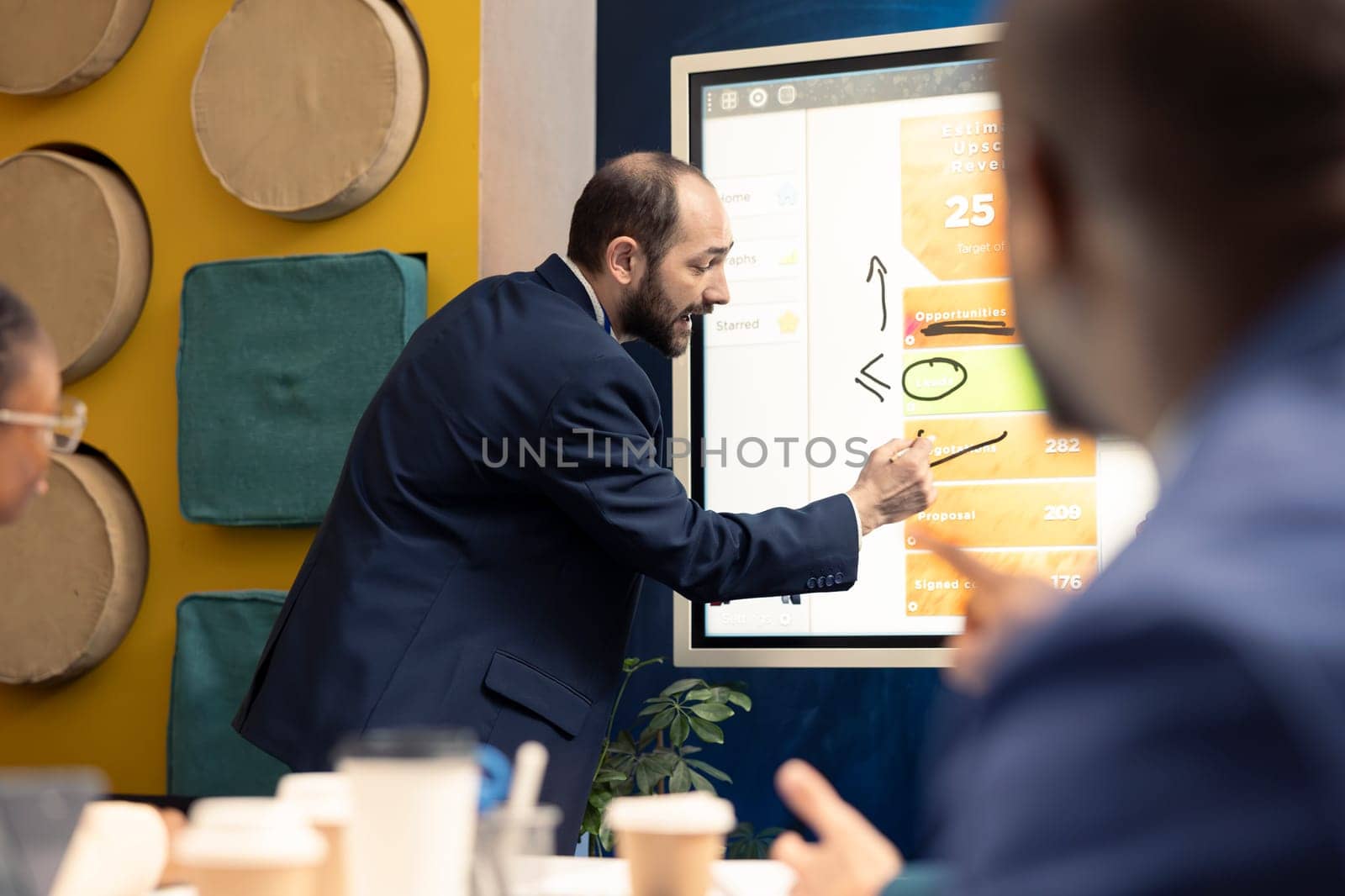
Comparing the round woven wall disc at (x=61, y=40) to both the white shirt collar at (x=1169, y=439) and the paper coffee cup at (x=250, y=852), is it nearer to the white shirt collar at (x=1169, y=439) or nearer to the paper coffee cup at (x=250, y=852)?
the paper coffee cup at (x=250, y=852)

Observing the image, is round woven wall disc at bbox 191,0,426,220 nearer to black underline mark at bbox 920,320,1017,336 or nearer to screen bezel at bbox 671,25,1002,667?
screen bezel at bbox 671,25,1002,667

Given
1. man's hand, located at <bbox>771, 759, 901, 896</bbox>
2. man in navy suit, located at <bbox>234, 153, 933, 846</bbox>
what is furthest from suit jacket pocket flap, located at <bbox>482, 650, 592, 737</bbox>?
man's hand, located at <bbox>771, 759, 901, 896</bbox>

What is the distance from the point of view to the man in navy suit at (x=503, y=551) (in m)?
2.08

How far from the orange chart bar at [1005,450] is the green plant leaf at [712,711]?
2.01 ft

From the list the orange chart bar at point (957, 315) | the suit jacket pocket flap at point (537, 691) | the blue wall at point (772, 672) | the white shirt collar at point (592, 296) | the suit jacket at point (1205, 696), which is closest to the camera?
the suit jacket at point (1205, 696)

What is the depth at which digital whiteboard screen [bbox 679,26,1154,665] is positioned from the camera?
2.53 meters

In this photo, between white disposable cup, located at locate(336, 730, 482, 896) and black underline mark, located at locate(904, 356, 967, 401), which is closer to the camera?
white disposable cup, located at locate(336, 730, 482, 896)

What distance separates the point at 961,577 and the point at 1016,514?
0.56 feet

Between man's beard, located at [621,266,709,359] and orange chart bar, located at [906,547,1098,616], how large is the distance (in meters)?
0.63

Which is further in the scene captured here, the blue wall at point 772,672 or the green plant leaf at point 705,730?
the blue wall at point 772,672

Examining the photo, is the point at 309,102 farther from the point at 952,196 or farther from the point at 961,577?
the point at 961,577

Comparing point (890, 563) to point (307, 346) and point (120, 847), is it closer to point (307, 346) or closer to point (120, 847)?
point (307, 346)

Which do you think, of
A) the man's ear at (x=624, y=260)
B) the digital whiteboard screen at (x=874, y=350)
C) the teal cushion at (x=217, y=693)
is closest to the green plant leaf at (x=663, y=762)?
the digital whiteboard screen at (x=874, y=350)

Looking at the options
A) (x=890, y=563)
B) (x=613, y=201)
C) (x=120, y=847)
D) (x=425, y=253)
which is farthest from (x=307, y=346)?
(x=120, y=847)
